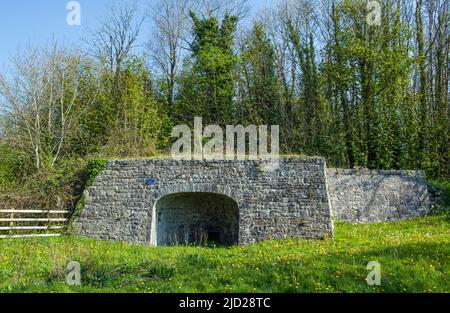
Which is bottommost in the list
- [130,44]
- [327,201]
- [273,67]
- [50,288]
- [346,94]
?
[50,288]

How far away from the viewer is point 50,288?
21.3 feet

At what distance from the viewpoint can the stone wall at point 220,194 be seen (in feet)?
38.7

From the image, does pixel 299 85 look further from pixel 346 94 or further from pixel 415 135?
pixel 415 135

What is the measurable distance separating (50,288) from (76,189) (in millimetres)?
7515

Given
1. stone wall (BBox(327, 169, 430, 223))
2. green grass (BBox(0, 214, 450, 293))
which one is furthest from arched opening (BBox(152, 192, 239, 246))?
stone wall (BBox(327, 169, 430, 223))

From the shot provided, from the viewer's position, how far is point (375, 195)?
48.9 feet

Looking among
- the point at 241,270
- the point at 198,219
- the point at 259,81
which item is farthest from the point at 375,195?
the point at 259,81

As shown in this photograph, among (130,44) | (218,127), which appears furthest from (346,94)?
(130,44)

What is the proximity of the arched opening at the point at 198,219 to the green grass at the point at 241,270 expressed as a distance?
3633 mm

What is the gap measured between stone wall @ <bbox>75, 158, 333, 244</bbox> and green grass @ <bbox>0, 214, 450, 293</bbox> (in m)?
1.77

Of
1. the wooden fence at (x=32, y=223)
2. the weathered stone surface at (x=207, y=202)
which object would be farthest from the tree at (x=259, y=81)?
the wooden fence at (x=32, y=223)

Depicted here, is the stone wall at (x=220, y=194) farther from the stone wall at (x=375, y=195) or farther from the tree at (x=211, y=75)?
the tree at (x=211, y=75)

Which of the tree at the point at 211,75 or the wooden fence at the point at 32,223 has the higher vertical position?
the tree at the point at 211,75

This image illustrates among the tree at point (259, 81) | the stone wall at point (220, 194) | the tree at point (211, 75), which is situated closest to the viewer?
the stone wall at point (220, 194)
